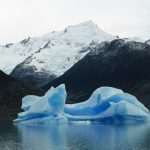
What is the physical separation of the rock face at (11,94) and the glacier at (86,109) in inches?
1520

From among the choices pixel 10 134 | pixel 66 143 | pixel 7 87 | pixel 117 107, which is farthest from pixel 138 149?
pixel 7 87

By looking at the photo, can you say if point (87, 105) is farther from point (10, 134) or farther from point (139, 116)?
point (10, 134)

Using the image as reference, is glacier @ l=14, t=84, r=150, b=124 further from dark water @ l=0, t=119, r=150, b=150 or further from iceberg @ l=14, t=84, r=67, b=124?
dark water @ l=0, t=119, r=150, b=150

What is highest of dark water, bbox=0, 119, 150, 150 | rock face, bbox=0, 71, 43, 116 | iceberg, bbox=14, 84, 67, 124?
rock face, bbox=0, 71, 43, 116

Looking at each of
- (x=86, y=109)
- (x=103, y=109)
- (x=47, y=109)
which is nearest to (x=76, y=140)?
(x=47, y=109)

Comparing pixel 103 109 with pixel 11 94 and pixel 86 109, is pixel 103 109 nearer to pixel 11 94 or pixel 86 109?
pixel 86 109

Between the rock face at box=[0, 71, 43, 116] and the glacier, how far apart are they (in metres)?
38.6

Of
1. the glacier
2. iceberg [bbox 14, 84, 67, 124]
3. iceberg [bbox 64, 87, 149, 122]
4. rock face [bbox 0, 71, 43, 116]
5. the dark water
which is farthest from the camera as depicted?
rock face [bbox 0, 71, 43, 116]

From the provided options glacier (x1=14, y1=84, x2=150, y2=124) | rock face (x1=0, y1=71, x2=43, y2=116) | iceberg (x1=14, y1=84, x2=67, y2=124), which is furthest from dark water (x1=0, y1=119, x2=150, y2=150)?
rock face (x1=0, y1=71, x2=43, y2=116)

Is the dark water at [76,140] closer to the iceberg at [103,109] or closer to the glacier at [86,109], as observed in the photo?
the glacier at [86,109]

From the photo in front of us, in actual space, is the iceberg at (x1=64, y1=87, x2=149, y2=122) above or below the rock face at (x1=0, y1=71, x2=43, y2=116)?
below

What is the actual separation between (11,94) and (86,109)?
5704 cm

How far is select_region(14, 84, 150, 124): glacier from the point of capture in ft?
263

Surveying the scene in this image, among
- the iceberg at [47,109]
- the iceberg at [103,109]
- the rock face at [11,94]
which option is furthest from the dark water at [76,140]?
the rock face at [11,94]
